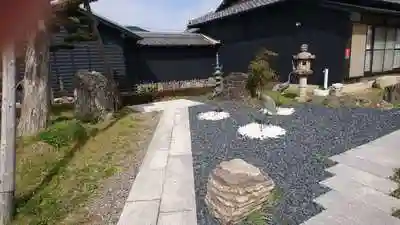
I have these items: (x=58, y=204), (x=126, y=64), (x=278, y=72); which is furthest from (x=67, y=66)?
(x=58, y=204)

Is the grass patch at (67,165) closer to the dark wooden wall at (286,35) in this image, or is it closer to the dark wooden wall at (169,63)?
the dark wooden wall at (169,63)

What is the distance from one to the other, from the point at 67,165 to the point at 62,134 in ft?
4.26

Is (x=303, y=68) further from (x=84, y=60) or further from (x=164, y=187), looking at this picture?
(x=84, y=60)

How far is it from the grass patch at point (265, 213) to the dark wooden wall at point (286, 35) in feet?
28.9

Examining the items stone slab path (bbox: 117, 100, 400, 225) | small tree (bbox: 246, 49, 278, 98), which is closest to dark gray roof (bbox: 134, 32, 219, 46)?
small tree (bbox: 246, 49, 278, 98)

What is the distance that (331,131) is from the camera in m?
6.35

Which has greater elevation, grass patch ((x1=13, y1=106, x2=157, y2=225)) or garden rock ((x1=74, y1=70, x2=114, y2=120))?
garden rock ((x1=74, y1=70, x2=114, y2=120))

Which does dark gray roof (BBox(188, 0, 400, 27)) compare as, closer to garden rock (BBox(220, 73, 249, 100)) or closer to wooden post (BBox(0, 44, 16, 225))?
garden rock (BBox(220, 73, 249, 100))

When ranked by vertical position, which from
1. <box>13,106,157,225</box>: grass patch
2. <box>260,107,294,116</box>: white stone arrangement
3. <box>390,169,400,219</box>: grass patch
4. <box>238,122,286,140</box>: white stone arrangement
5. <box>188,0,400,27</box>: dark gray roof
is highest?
<box>188,0,400,27</box>: dark gray roof

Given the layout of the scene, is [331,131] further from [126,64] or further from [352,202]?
[126,64]

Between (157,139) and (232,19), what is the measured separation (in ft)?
35.6

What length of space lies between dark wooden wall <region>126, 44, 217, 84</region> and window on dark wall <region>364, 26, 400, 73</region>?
7.57 m

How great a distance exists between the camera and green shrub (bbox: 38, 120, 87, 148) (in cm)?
614

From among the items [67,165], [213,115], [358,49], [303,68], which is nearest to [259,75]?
[303,68]
